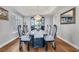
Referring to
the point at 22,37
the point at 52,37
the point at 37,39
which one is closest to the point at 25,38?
the point at 22,37

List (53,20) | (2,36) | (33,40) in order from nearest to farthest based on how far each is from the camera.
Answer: (2,36) < (53,20) < (33,40)

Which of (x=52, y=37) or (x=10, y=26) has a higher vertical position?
(x=10, y=26)

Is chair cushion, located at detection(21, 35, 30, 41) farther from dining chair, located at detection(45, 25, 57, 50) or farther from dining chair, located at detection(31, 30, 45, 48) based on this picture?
dining chair, located at detection(45, 25, 57, 50)

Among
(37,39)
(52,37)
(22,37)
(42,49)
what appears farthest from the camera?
(37,39)

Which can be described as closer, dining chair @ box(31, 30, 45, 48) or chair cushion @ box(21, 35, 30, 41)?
chair cushion @ box(21, 35, 30, 41)

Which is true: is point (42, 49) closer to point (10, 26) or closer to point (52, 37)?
point (52, 37)

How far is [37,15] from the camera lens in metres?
1.79

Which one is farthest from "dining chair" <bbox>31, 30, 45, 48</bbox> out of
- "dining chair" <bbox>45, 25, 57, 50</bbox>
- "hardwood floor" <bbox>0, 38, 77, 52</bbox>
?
"hardwood floor" <bbox>0, 38, 77, 52</bbox>

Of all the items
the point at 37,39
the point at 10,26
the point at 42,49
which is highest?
the point at 10,26
